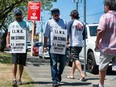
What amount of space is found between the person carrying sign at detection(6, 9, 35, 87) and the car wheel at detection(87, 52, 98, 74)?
13.0 feet

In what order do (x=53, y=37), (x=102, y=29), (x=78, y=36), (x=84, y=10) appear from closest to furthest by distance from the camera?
(x=102, y=29), (x=53, y=37), (x=78, y=36), (x=84, y=10)

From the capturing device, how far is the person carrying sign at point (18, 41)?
10.1 meters

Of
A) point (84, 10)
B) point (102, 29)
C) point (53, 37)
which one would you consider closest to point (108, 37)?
point (102, 29)

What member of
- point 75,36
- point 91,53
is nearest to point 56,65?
point 75,36

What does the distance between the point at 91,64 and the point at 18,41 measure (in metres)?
4.31

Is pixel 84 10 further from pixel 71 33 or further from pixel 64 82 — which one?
pixel 64 82

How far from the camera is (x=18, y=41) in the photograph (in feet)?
34.2

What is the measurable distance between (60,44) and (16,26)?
4.06ft

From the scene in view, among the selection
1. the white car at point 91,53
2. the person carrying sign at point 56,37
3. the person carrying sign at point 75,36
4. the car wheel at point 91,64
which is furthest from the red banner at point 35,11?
the person carrying sign at point 56,37

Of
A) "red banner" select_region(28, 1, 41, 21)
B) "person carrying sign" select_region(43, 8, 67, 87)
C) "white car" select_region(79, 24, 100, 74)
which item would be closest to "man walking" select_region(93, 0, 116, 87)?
"person carrying sign" select_region(43, 8, 67, 87)

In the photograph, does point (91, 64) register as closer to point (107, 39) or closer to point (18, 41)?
point (18, 41)

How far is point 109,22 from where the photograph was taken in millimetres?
8016

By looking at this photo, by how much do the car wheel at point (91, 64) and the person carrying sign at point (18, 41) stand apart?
3.95 metres

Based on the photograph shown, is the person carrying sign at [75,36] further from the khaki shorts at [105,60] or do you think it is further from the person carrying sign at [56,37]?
the khaki shorts at [105,60]
